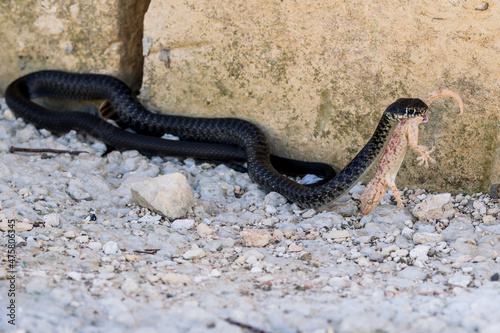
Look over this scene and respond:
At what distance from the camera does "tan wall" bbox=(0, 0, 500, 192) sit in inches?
184

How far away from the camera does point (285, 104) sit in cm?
543

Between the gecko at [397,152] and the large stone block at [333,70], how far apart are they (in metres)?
0.36

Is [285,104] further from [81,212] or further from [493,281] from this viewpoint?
[493,281]

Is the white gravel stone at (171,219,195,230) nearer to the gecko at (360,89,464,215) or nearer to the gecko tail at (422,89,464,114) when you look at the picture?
the gecko at (360,89,464,215)

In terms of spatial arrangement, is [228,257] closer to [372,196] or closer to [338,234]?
[338,234]

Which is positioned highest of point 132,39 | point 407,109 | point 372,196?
point 132,39

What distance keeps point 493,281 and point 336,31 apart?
2.48 m

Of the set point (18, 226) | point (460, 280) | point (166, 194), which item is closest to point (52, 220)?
point (18, 226)

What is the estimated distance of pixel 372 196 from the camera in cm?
459

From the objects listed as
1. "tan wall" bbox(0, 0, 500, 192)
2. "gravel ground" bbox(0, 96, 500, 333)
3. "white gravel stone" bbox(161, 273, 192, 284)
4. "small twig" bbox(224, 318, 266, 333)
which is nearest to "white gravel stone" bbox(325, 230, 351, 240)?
"gravel ground" bbox(0, 96, 500, 333)

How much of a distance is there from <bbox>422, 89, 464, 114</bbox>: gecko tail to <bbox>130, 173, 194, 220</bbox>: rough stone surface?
6.51 ft

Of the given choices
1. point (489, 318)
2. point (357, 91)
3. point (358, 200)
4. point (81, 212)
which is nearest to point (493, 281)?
point (489, 318)

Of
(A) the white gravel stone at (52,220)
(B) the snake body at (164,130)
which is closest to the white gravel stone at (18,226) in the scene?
(A) the white gravel stone at (52,220)

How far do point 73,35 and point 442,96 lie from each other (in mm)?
3832
